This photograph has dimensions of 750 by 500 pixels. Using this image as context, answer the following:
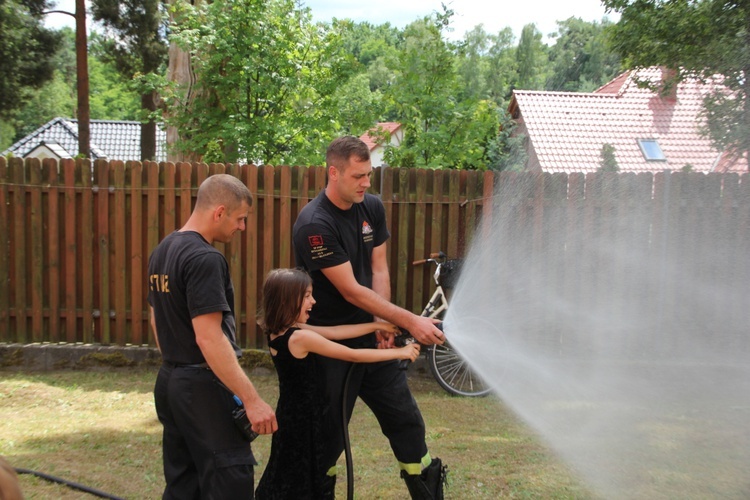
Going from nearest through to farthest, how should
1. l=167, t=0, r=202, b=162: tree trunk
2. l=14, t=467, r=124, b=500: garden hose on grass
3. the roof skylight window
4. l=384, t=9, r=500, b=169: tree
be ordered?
1. l=14, t=467, r=124, b=500: garden hose on grass
2. l=384, t=9, r=500, b=169: tree
3. l=167, t=0, r=202, b=162: tree trunk
4. the roof skylight window

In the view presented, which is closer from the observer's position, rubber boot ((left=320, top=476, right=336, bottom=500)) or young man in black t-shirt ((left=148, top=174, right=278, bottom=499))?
young man in black t-shirt ((left=148, top=174, right=278, bottom=499))

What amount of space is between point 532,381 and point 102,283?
4720 millimetres

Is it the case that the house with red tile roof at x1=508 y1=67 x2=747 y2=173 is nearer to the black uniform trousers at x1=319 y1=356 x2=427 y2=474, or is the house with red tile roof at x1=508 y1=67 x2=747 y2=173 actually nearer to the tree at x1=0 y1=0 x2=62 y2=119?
the tree at x1=0 y1=0 x2=62 y2=119

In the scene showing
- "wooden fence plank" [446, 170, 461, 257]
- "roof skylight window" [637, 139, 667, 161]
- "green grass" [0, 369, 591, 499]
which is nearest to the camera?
"green grass" [0, 369, 591, 499]

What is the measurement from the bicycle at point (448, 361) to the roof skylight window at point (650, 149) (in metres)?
18.1

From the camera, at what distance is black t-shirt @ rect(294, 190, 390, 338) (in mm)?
3553

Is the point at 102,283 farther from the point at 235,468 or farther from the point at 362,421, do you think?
the point at 235,468

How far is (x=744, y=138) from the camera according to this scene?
22.4 ft

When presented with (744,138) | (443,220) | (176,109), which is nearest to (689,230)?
(744,138)

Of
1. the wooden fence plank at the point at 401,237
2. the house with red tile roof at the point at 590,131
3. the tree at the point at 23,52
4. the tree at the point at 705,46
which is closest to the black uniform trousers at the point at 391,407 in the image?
the wooden fence plank at the point at 401,237

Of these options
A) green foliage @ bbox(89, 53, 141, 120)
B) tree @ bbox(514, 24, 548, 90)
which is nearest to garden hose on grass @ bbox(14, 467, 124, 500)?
green foliage @ bbox(89, 53, 141, 120)

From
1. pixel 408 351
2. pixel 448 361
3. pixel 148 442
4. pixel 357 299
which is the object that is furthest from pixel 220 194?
pixel 448 361

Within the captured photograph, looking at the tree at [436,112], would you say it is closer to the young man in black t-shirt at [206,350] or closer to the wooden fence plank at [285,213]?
the wooden fence plank at [285,213]

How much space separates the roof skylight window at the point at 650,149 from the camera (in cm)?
2273
